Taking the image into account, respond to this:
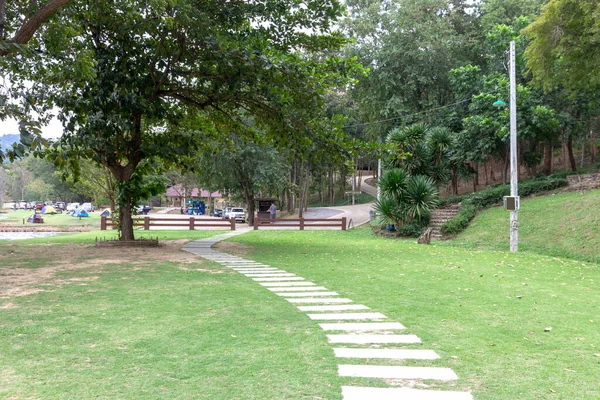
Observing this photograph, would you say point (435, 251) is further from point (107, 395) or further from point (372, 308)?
point (107, 395)

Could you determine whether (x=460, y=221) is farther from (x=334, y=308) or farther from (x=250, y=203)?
(x=250, y=203)

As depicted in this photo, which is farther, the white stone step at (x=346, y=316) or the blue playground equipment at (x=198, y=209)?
the blue playground equipment at (x=198, y=209)

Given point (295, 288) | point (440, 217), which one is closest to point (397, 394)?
point (295, 288)

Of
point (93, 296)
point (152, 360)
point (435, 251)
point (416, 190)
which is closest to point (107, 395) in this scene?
point (152, 360)

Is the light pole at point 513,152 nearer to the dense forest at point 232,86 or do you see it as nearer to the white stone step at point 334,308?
the dense forest at point 232,86

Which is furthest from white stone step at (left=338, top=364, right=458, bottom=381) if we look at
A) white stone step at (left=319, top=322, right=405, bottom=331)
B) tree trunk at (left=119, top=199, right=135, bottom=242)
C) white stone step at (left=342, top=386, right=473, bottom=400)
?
tree trunk at (left=119, top=199, right=135, bottom=242)

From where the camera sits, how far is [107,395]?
145 inches

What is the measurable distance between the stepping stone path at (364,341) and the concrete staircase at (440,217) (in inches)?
580

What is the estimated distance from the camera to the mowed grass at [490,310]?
13.6 ft

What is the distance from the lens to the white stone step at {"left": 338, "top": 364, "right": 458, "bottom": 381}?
4160mm

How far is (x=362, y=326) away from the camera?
5.89 meters

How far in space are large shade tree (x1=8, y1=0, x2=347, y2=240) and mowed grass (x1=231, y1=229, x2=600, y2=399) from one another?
5143 mm

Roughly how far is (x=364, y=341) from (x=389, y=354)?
0.49 meters

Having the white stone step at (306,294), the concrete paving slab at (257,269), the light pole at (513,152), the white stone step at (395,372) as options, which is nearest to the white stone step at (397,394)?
the white stone step at (395,372)
